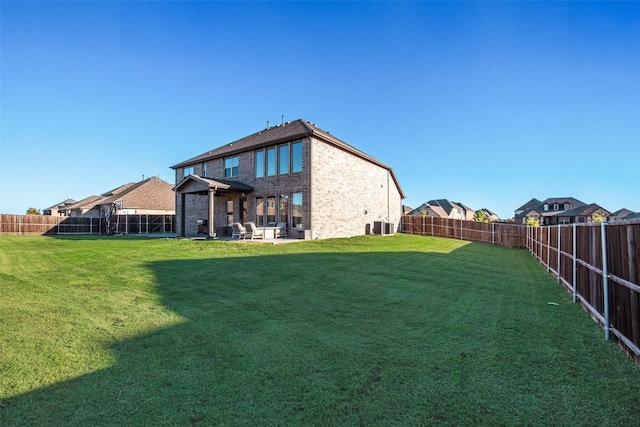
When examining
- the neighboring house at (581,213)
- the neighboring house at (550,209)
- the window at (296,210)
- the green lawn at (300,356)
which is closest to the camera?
the green lawn at (300,356)

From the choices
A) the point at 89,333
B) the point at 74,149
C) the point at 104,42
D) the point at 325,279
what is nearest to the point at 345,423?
the point at 89,333

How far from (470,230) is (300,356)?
2378 centimetres

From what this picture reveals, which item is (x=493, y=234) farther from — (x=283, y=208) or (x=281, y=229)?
(x=281, y=229)

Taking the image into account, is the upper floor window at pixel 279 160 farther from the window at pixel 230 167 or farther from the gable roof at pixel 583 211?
the gable roof at pixel 583 211

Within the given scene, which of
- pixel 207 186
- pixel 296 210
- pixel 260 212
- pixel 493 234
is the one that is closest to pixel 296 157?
pixel 296 210

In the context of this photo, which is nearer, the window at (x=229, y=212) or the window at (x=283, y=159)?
the window at (x=283, y=159)

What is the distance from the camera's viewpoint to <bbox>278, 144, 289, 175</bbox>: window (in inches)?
687

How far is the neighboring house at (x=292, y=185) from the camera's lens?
54.2 ft

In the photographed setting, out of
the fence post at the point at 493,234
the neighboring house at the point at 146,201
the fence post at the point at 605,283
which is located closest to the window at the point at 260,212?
the fence post at the point at 605,283

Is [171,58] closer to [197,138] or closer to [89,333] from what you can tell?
[197,138]

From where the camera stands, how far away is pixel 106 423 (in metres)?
2.18

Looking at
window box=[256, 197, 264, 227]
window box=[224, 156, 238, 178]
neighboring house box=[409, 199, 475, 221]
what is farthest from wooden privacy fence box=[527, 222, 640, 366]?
neighboring house box=[409, 199, 475, 221]

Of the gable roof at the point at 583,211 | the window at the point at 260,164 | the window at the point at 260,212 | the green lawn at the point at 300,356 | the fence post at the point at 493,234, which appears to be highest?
the window at the point at 260,164

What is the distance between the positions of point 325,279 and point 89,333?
4670 mm
